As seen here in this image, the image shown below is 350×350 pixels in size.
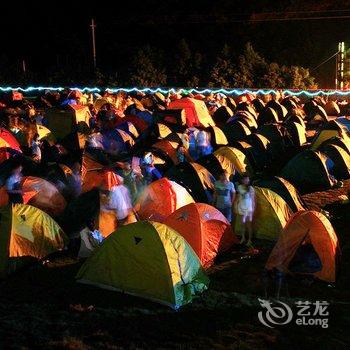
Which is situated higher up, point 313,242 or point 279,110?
point 279,110

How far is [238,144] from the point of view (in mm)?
16938

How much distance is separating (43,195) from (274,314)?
20.0 ft

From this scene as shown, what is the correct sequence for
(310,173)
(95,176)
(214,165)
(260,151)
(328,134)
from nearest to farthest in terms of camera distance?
1. (95,176)
2. (214,165)
3. (310,173)
4. (260,151)
5. (328,134)

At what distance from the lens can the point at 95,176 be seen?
1302cm

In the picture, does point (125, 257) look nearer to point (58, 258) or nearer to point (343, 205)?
point (58, 258)

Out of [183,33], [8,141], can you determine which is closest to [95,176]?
[8,141]

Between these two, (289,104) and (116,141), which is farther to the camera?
(289,104)

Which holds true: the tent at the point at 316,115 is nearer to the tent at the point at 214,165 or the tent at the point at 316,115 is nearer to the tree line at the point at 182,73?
the tent at the point at 214,165

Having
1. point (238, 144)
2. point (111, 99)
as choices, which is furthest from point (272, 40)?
point (238, 144)

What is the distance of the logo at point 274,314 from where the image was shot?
7.71 metres

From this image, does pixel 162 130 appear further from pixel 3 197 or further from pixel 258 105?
pixel 258 105

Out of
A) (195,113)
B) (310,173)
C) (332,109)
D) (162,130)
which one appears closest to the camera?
(310,173)

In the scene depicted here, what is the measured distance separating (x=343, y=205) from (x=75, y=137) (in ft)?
30.6

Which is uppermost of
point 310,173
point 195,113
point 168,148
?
point 195,113
